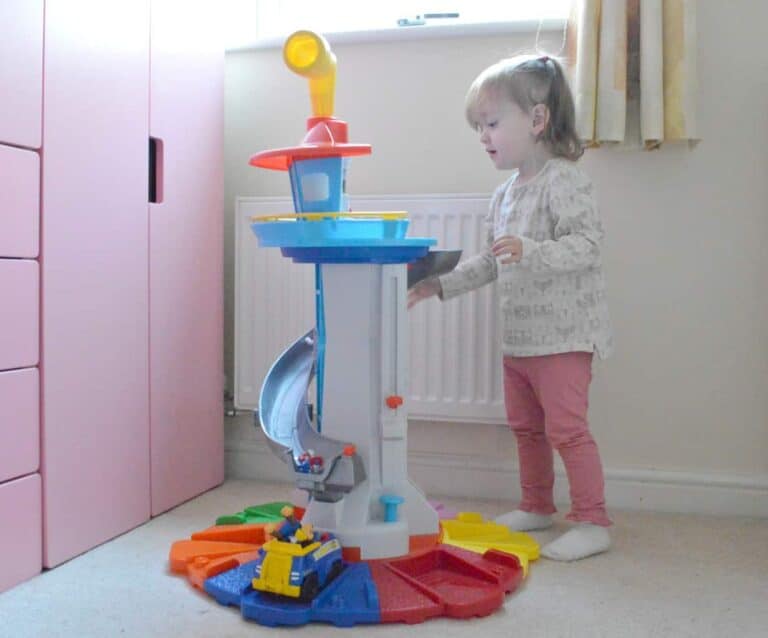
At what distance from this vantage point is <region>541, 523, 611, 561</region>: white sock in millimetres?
1373

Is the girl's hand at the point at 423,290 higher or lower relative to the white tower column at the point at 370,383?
higher

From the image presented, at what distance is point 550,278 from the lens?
146 cm

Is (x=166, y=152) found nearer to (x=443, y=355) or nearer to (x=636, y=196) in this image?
(x=443, y=355)

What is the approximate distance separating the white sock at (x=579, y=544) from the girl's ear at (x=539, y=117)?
2.15 ft

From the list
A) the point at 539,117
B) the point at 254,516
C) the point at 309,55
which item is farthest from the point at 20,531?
the point at 539,117

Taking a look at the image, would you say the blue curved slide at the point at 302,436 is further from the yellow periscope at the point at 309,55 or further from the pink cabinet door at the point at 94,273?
the yellow periscope at the point at 309,55

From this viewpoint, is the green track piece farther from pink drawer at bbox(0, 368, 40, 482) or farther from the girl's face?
the girl's face

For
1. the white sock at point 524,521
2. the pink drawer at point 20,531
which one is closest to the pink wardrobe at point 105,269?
the pink drawer at point 20,531

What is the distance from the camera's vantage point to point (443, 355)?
5.62 feet

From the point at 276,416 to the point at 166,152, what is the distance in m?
0.56

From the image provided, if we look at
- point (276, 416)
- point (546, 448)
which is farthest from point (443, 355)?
point (276, 416)

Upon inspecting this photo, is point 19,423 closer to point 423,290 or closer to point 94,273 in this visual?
point 94,273

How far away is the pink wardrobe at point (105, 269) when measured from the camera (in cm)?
122

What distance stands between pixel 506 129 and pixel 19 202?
2.51 feet
